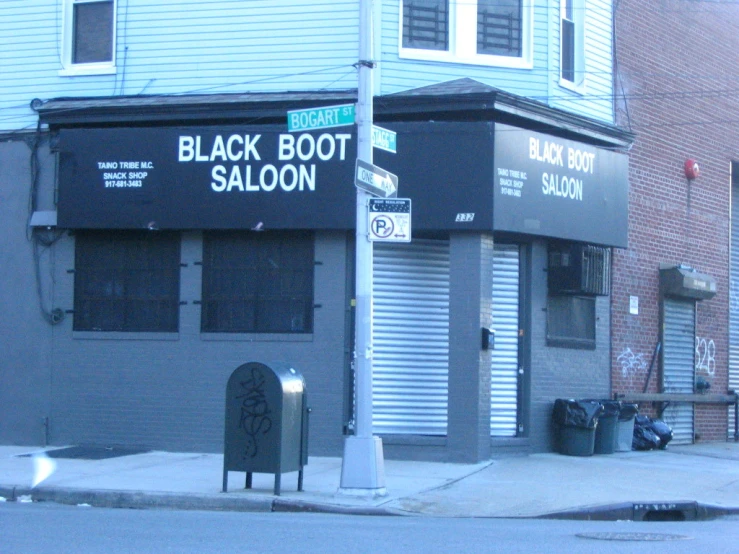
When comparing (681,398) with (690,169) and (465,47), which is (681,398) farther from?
(465,47)

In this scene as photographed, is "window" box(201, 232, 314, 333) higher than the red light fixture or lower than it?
lower

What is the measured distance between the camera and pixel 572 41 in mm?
16922

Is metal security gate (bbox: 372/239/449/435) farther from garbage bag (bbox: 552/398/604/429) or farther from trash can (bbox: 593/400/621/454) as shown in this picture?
trash can (bbox: 593/400/621/454)

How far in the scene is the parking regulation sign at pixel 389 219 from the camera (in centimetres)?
1230

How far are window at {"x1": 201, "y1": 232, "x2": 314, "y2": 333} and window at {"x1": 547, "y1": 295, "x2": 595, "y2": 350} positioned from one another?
3.61m

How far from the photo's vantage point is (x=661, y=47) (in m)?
19.1

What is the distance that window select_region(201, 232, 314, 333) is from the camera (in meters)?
15.6

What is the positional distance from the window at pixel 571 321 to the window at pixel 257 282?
3.61m

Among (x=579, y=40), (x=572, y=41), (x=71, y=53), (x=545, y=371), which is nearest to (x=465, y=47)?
(x=572, y=41)

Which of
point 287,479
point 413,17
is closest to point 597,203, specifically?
point 413,17

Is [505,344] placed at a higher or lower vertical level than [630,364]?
higher

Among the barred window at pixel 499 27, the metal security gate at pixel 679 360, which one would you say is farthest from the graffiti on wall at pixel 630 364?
the barred window at pixel 499 27

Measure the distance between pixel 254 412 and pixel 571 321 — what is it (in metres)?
6.35

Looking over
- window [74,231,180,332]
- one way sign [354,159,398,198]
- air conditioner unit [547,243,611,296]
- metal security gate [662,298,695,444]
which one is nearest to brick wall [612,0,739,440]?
metal security gate [662,298,695,444]
